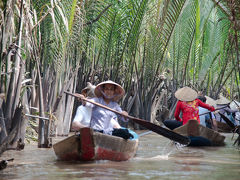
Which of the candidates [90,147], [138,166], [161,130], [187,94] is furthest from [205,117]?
[90,147]

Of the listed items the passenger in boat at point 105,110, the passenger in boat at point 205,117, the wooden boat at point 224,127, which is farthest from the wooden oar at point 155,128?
the wooden boat at point 224,127

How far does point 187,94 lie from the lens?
8.62 m

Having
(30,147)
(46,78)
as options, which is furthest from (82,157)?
(46,78)

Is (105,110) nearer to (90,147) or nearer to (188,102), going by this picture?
(90,147)

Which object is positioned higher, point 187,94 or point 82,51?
point 82,51

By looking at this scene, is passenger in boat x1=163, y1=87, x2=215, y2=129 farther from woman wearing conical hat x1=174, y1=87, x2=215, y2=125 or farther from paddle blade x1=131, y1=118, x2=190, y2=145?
paddle blade x1=131, y1=118, x2=190, y2=145

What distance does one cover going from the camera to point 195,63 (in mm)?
14156

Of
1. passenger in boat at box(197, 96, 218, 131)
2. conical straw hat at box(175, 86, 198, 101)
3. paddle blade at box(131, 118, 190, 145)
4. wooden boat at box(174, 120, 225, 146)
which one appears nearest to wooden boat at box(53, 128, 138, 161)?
paddle blade at box(131, 118, 190, 145)

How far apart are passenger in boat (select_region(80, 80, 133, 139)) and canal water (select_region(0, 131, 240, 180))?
0.46 metres

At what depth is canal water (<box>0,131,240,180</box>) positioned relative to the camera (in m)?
5.00

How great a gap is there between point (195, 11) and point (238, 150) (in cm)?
491

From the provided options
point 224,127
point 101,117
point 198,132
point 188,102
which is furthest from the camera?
point 224,127

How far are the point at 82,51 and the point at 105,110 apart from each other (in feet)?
11.2

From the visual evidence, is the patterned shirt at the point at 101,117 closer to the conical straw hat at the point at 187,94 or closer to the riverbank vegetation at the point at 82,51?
the riverbank vegetation at the point at 82,51
